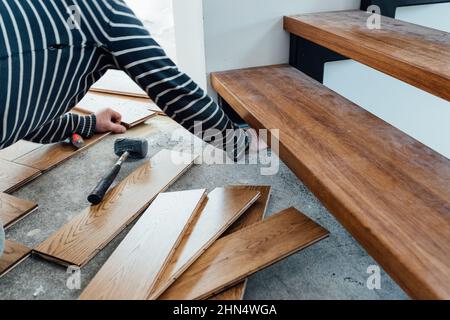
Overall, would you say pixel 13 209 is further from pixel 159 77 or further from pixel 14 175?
pixel 159 77

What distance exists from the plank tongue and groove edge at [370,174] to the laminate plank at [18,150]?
29.0 inches

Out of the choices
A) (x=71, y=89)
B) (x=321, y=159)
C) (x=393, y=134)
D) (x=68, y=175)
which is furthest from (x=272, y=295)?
(x=68, y=175)

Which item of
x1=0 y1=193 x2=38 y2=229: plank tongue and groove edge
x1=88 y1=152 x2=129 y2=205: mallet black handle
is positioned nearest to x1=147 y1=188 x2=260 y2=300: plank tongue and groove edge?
x1=88 y1=152 x2=129 y2=205: mallet black handle

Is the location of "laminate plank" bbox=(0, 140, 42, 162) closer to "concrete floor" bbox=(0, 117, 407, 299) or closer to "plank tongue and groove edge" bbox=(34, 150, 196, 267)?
"concrete floor" bbox=(0, 117, 407, 299)

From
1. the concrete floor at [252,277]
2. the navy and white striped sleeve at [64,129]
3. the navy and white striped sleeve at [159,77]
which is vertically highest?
the navy and white striped sleeve at [159,77]

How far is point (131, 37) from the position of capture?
2.92 ft

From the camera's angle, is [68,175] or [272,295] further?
[68,175]

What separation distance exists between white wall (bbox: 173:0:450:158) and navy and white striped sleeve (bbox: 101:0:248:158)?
50cm

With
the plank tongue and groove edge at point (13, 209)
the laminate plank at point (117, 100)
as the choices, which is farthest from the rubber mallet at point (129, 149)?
the laminate plank at point (117, 100)

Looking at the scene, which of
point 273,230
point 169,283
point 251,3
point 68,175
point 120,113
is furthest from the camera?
point 120,113

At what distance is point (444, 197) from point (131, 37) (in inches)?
29.7

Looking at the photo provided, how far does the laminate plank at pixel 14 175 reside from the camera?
1162mm

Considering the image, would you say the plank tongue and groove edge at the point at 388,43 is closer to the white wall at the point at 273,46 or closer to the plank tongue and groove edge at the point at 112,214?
the white wall at the point at 273,46
